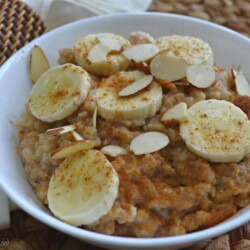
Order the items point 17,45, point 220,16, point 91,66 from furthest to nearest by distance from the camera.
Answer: point 220,16, point 17,45, point 91,66

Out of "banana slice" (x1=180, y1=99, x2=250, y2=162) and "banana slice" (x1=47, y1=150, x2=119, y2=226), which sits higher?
"banana slice" (x1=180, y1=99, x2=250, y2=162)

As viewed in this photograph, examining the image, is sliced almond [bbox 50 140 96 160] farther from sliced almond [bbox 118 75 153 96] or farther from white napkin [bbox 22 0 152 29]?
white napkin [bbox 22 0 152 29]

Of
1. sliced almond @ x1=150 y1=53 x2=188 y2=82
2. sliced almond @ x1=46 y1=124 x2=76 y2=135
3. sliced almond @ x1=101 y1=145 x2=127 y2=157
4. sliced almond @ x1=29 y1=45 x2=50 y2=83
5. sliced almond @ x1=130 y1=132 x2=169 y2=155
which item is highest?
sliced almond @ x1=150 y1=53 x2=188 y2=82

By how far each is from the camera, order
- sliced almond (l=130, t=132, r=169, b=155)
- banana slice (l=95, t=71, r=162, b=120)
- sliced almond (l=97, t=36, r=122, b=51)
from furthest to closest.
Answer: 1. sliced almond (l=97, t=36, r=122, b=51)
2. banana slice (l=95, t=71, r=162, b=120)
3. sliced almond (l=130, t=132, r=169, b=155)

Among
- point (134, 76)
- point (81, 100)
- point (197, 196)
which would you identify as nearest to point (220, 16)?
point (134, 76)

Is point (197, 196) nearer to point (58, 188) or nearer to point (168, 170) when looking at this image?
point (168, 170)

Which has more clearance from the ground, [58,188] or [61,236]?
[58,188]

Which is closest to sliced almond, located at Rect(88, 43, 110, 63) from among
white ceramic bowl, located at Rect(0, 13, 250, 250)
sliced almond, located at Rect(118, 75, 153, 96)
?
sliced almond, located at Rect(118, 75, 153, 96)

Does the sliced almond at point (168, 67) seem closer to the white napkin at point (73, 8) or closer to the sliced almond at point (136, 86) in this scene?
the sliced almond at point (136, 86)
